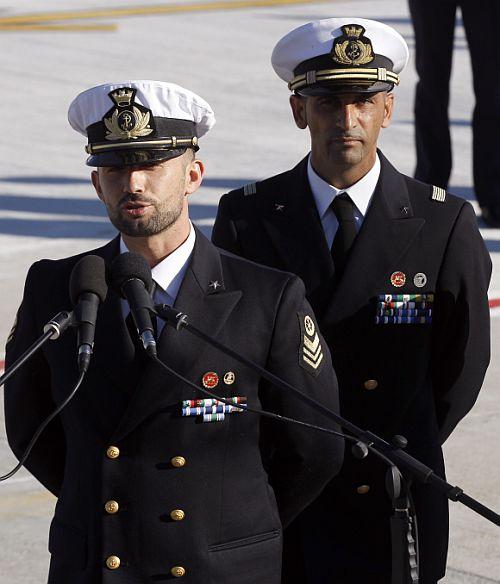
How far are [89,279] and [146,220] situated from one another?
67 centimetres

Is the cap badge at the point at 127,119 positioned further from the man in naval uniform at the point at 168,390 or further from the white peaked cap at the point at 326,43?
the white peaked cap at the point at 326,43

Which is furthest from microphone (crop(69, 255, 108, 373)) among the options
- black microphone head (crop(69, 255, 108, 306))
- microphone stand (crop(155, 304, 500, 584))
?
microphone stand (crop(155, 304, 500, 584))

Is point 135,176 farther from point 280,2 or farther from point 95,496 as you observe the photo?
point 280,2

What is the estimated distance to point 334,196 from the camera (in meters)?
5.02

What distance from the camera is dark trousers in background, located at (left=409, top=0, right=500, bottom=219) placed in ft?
37.5

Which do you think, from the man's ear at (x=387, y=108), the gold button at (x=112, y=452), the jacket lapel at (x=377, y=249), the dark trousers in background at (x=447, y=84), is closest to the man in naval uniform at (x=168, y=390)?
the gold button at (x=112, y=452)

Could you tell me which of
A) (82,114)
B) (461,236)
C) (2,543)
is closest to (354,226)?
(461,236)

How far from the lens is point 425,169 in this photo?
11969 mm

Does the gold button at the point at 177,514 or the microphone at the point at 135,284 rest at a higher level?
the microphone at the point at 135,284

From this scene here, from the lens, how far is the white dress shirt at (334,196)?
5.04m

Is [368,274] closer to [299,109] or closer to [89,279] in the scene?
[299,109]

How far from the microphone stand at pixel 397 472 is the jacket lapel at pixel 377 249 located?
1140mm

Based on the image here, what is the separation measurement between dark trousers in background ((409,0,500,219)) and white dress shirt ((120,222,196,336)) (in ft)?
25.0

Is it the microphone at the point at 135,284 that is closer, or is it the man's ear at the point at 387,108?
the microphone at the point at 135,284
